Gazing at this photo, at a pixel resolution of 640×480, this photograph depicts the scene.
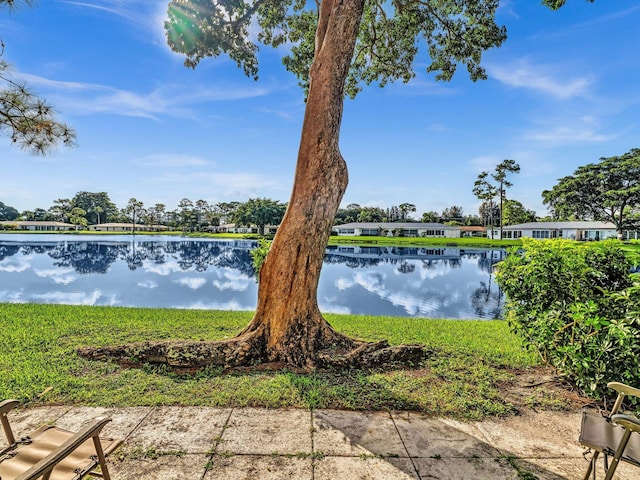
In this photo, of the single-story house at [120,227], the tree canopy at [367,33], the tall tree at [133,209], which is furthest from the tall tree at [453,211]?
the tree canopy at [367,33]

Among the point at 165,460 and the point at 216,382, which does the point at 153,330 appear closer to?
the point at 216,382

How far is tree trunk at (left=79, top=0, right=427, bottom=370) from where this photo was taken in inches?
160

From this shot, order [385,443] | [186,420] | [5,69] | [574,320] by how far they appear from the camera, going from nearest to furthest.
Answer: [385,443], [186,420], [574,320], [5,69]

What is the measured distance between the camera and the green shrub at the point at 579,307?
289cm

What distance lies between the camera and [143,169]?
39.8 metres

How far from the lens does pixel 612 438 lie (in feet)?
6.43

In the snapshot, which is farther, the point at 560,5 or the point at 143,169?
the point at 143,169

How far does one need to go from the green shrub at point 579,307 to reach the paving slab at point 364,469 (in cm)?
202

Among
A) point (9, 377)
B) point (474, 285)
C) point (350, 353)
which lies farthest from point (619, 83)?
point (9, 377)

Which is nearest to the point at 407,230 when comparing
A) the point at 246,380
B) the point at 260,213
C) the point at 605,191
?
the point at 260,213

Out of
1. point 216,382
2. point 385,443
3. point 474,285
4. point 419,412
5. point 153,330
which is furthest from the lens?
point 474,285

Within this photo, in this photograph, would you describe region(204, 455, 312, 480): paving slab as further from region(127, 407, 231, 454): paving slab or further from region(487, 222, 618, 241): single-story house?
region(487, 222, 618, 241): single-story house

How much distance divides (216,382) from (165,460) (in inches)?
49.6

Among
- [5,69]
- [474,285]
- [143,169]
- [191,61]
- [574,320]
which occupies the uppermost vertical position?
[143,169]
